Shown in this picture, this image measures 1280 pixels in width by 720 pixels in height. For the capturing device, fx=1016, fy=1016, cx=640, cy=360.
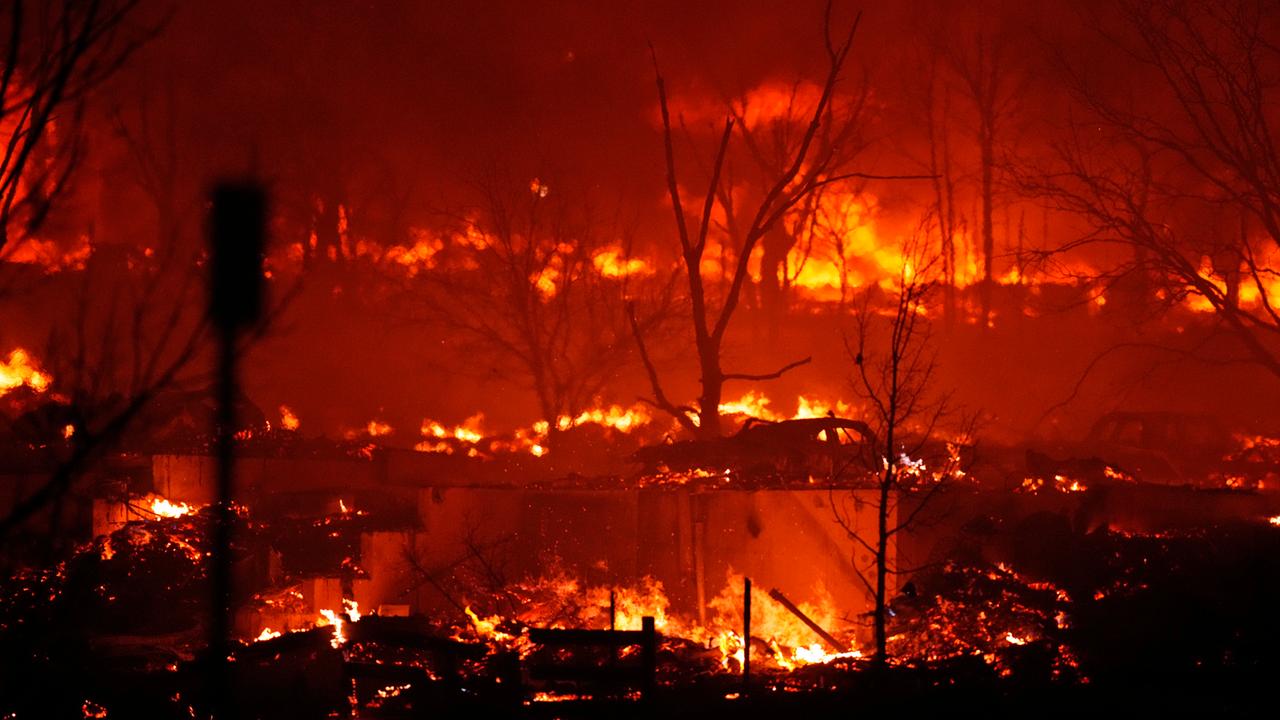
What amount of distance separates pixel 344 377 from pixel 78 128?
23.8 meters

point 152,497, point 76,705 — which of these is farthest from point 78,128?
point 152,497

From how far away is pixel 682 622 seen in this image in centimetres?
1616

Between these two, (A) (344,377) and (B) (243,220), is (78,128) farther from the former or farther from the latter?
(A) (344,377)

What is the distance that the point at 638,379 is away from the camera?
2767 cm

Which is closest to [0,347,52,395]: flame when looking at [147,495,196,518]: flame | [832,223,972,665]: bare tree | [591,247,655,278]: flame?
[147,495,196,518]: flame

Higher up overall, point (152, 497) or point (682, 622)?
point (152, 497)

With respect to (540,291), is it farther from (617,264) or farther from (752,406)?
(752,406)

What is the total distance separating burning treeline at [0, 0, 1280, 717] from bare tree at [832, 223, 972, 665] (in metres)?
0.19

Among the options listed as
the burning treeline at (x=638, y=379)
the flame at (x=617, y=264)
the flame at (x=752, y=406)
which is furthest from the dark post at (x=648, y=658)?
the flame at (x=617, y=264)

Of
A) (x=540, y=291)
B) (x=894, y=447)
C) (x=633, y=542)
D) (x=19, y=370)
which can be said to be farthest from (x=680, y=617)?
(x=19, y=370)

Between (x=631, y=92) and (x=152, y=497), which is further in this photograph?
(x=631, y=92)

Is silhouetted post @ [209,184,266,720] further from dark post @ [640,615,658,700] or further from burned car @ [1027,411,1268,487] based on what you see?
burned car @ [1027,411,1268,487]

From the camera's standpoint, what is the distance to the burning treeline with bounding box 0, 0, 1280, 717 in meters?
11.9

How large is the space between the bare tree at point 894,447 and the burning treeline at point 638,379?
0.19 m
